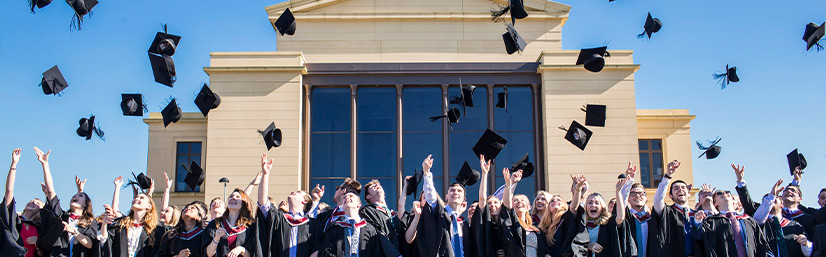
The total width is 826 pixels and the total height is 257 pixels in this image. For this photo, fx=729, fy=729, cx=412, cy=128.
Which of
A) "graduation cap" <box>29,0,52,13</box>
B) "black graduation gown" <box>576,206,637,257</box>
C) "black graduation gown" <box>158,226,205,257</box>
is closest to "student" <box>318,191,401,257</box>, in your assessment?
"black graduation gown" <box>158,226,205,257</box>

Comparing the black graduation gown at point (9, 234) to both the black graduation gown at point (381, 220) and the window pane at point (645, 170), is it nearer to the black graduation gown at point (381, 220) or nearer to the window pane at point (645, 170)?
the black graduation gown at point (381, 220)

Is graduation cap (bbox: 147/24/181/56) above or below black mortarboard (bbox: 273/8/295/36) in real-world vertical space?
below

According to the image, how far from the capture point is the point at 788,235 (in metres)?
7.85

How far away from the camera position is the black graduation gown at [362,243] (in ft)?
21.9

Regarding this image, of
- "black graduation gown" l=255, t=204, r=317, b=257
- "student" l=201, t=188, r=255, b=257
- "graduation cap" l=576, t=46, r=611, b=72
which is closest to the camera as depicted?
"student" l=201, t=188, r=255, b=257

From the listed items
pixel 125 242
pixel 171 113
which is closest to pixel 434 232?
pixel 125 242

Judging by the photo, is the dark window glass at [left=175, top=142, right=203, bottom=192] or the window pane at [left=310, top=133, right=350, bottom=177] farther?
the dark window glass at [left=175, top=142, right=203, bottom=192]

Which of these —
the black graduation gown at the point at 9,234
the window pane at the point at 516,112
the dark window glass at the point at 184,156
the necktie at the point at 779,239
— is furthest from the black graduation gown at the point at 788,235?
the dark window glass at the point at 184,156

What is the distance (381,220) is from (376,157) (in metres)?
13.1

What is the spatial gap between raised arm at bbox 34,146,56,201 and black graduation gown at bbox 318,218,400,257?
8.95 feet

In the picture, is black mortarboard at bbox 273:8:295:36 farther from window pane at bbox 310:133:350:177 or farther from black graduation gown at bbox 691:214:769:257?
black graduation gown at bbox 691:214:769:257

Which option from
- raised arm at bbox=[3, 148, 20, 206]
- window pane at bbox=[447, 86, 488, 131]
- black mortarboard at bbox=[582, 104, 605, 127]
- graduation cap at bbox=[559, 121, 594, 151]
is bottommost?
raised arm at bbox=[3, 148, 20, 206]

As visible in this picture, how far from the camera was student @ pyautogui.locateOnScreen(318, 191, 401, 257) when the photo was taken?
22.0 ft

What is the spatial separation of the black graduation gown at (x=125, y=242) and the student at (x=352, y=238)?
183cm
